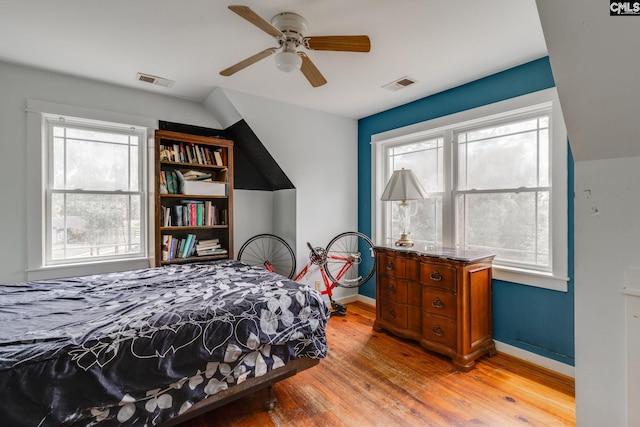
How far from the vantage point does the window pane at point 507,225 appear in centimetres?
247

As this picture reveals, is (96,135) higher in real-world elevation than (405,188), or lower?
higher

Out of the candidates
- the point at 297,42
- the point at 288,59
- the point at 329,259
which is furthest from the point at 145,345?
the point at 329,259

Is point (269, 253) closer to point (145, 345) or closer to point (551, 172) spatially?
point (145, 345)

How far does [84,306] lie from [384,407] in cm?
192

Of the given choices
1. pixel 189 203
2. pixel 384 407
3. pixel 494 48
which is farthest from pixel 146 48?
pixel 384 407

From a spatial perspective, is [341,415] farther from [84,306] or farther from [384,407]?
[84,306]

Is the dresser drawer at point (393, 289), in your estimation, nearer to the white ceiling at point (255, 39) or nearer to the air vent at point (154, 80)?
the white ceiling at point (255, 39)

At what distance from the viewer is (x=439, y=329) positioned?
2510 millimetres

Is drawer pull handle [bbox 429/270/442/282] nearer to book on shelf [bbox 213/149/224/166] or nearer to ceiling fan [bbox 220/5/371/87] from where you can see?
ceiling fan [bbox 220/5/371/87]

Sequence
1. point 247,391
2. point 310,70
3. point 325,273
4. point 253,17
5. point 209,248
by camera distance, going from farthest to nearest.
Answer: point 325,273
point 209,248
point 310,70
point 247,391
point 253,17

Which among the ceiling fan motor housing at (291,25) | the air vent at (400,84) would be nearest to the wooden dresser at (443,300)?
the air vent at (400,84)

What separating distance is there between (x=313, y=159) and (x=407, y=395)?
2639mm

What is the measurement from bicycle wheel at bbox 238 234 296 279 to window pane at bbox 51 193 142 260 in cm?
118

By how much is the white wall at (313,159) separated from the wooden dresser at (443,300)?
1.09 m
